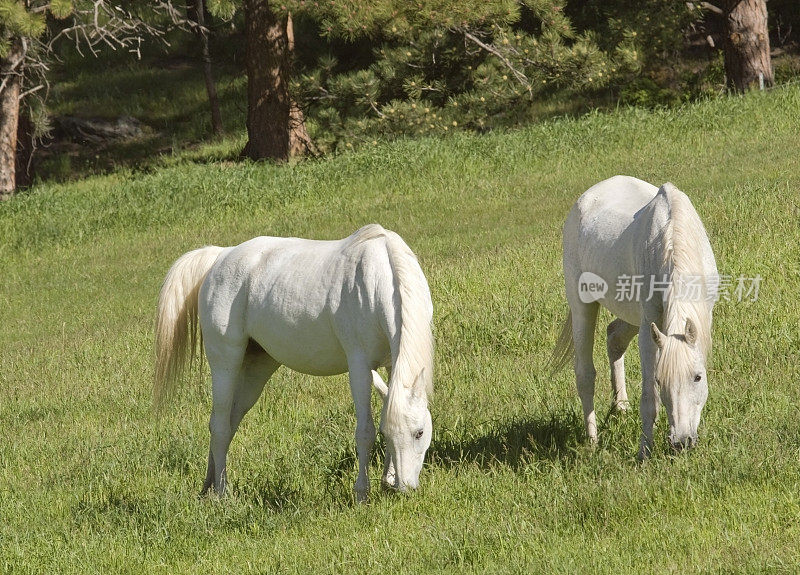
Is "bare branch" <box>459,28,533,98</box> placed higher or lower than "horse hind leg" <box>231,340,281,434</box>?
higher

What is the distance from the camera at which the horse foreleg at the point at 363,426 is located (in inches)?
222

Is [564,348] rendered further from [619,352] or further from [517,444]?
[517,444]

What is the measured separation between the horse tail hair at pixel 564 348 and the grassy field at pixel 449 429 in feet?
0.84

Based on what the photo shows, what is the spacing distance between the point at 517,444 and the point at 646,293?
1.30 m

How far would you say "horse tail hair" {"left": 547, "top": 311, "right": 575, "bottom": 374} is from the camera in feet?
23.7

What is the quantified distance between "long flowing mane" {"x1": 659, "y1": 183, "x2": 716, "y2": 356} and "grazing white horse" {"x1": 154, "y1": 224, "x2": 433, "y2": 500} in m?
1.27

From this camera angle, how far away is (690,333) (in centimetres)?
527

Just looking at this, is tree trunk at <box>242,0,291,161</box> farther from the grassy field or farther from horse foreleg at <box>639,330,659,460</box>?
horse foreleg at <box>639,330,659,460</box>

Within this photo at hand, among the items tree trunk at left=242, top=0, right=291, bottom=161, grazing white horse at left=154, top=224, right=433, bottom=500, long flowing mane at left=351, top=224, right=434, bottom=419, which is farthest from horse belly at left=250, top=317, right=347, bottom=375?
tree trunk at left=242, top=0, right=291, bottom=161

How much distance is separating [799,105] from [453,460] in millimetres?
13512

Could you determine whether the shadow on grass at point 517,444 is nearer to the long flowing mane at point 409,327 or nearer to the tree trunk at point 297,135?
the long flowing mane at point 409,327

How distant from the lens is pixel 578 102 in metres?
23.5

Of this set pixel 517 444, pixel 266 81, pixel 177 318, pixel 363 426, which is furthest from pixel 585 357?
pixel 266 81

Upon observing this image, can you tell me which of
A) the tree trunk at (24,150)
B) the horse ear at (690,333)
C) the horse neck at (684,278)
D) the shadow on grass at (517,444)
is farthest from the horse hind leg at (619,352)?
the tree trunk at (24,150)
